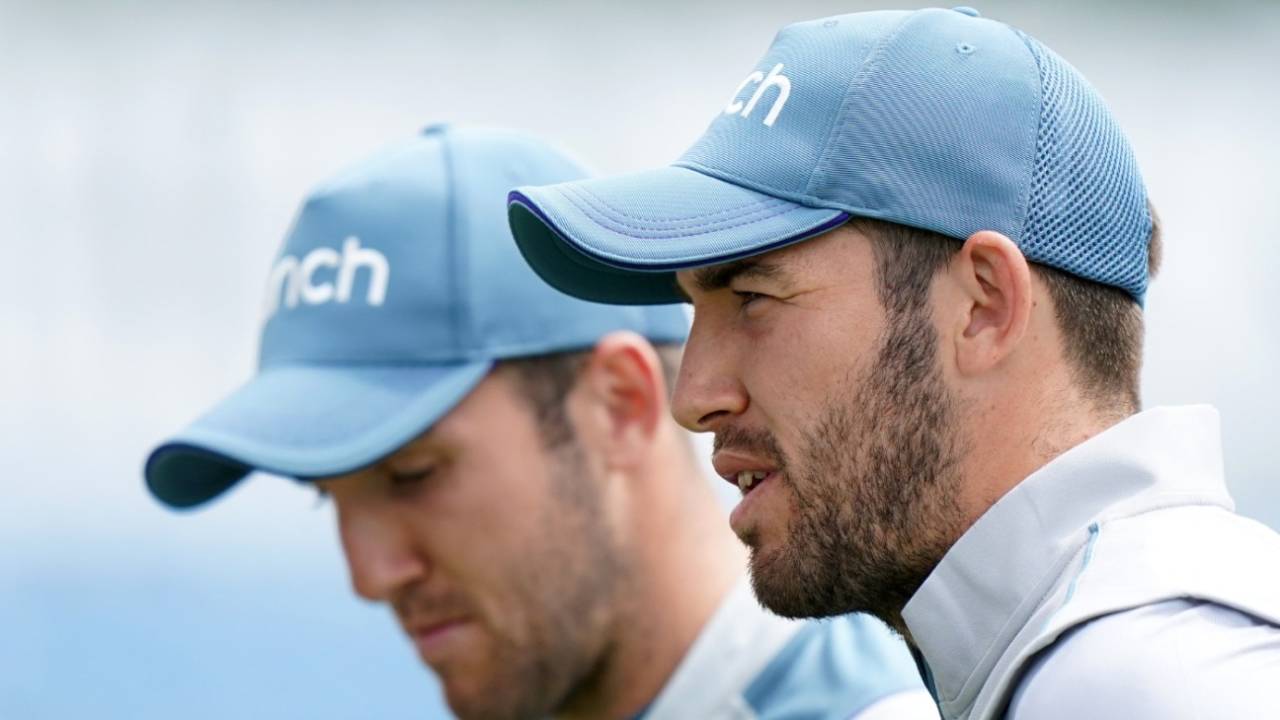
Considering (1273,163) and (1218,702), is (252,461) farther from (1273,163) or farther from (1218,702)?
(1273,163)

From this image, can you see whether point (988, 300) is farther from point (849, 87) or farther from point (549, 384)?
point (549, 384)

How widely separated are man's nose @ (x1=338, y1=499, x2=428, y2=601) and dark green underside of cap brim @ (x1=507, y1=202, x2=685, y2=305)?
0.47 meters

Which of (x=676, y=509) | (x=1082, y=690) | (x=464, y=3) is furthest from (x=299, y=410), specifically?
(x=464, y=3)

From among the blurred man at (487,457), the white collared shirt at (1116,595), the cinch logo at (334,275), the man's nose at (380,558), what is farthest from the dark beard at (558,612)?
the white collared shirt at (1116,595)

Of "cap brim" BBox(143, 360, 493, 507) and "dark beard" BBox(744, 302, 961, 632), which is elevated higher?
"dark beard" BBox(744, 302, 961, 632)

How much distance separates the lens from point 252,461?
5.22ft

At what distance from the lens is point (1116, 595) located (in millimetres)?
820

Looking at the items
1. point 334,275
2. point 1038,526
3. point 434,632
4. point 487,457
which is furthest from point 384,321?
point 1038,526

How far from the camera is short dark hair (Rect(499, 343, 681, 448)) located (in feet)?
5.53

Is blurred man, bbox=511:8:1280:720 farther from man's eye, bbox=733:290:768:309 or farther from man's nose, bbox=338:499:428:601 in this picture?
man's nose, bbox=338:499:428:601

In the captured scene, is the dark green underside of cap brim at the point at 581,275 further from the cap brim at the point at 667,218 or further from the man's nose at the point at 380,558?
the man's nose at the point at 380,558

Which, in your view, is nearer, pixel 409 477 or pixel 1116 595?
pixel 1116 595

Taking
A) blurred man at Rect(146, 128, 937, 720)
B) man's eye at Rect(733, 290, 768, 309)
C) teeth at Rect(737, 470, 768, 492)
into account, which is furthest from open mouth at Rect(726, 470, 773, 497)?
blurred man at Rect(146, 128, 937, 720)

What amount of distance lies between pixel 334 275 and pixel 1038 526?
3.07 ft
